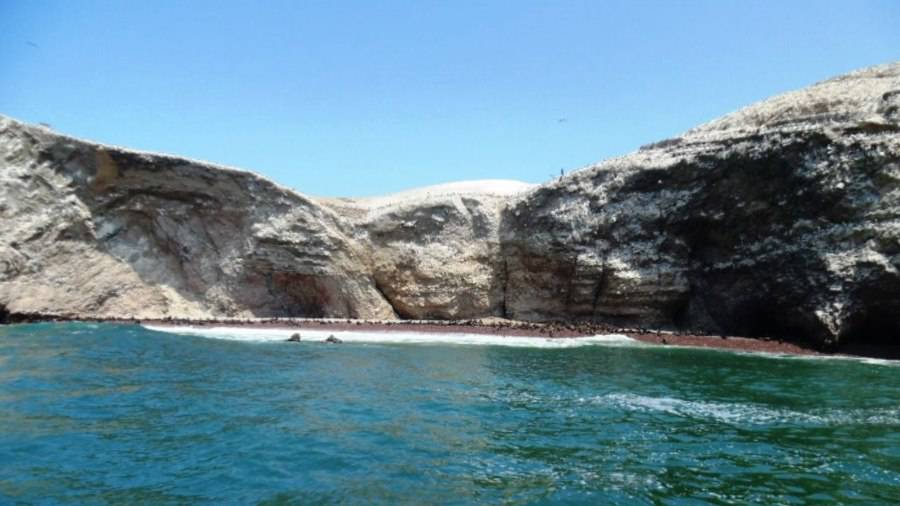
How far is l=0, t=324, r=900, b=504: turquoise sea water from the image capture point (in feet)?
21.9

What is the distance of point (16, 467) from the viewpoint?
22.4 ft

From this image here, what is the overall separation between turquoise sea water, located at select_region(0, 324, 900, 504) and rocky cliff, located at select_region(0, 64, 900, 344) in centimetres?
897

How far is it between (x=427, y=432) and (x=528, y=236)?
22.0m

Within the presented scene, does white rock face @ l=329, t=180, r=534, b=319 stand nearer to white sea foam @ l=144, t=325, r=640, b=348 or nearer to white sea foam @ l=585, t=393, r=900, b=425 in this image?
white sea foam @ l=144, t=325, r=640, b=348

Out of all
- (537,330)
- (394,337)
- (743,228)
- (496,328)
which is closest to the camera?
(394,337)

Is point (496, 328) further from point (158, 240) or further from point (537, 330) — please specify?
point (158, 240)

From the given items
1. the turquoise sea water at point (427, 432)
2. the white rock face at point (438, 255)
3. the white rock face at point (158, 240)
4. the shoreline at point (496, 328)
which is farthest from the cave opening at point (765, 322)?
the white rock face at point (158, 240)

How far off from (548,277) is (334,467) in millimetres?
23846

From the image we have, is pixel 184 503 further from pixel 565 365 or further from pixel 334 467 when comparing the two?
pixel 565 365

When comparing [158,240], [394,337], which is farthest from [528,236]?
[158,240]

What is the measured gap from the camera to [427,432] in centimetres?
905

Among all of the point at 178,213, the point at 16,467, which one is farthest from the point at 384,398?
the point at 178,213

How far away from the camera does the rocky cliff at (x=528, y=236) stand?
23125 mm

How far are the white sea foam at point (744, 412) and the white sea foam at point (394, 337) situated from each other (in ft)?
31.8
